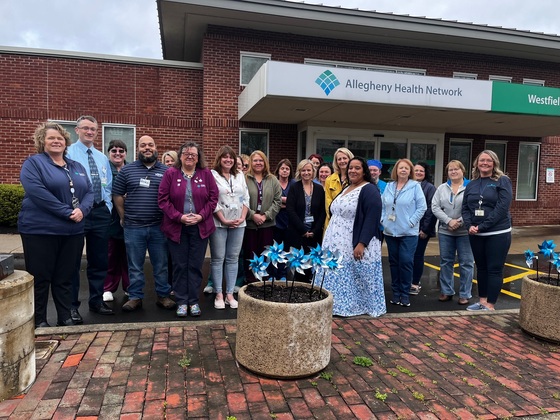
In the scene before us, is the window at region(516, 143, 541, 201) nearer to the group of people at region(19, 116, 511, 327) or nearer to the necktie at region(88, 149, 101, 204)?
the group of people at region(19, 116, 511, 327)

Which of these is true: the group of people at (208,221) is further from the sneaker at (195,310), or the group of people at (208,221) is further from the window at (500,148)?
the window at (500,148)

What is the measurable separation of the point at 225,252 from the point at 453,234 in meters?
3.01

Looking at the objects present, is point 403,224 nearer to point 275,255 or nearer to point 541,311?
point 541,311

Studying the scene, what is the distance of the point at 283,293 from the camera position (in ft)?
11.8

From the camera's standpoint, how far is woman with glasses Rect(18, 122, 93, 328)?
363cm

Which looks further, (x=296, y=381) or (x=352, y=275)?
(x=352, y=275)

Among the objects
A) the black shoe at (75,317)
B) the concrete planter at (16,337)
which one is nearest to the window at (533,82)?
the black shoe at (75,317)

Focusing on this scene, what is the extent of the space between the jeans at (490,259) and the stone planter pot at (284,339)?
8.92 feet

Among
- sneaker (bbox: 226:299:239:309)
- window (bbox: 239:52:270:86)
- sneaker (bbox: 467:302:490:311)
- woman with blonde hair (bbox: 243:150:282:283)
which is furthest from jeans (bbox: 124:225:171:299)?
window (bbox: 239:52:270:86)

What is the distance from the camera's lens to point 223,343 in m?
3.66

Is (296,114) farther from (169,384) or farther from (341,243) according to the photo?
(169,384)

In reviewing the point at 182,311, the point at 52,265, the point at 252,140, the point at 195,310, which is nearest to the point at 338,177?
the point at 195,310

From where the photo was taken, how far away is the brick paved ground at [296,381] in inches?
104

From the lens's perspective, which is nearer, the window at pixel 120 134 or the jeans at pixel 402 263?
the jeans at pixel 402 263
